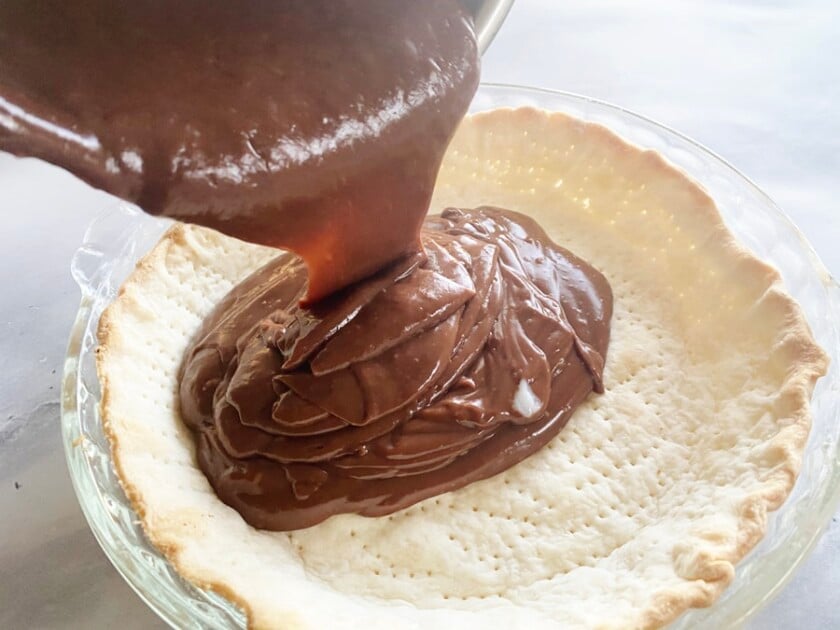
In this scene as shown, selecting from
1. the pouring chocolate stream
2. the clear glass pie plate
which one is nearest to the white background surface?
the clear glass pie plate

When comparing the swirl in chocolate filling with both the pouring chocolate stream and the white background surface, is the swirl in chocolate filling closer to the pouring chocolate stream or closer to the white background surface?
the pouring chocolate stream

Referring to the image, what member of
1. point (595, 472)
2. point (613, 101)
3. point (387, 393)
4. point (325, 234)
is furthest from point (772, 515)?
point (613, 101)

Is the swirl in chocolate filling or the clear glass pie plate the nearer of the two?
the clear glass pie plate

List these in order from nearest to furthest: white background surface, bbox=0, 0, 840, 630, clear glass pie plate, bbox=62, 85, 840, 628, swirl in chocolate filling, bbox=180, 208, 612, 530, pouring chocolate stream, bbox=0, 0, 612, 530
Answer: pouring chocolate stream, bbox=0, 0, 612, 530 < clear glass pie plate, bbox=62, 85, 840, 628 < swirl in chocolate filling, bbox=180, 208, 612, 530 < white background surface, bbox=0, 0, 840, 630

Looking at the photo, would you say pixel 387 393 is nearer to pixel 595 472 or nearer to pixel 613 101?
pixel 595 472

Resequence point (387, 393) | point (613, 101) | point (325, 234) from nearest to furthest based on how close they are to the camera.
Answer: point (325, 234) < point (387, 393) < point (613, 101)

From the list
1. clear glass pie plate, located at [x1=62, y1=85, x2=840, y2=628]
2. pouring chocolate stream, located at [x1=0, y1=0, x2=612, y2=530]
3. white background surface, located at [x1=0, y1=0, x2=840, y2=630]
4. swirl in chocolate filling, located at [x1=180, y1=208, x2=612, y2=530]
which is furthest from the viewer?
A: white background surface, located at [x1=0, y1=0, x2=840, y2=630]

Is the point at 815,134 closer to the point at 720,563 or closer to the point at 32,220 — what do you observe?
the point at 720,563
